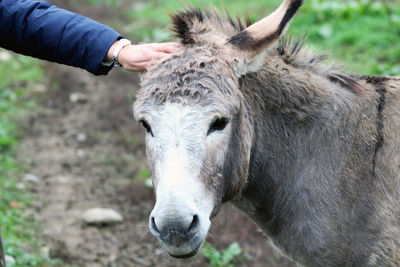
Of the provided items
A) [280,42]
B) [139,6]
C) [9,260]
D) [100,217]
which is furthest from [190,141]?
[139,6]

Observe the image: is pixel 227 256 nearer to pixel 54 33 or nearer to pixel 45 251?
pixel 45 251

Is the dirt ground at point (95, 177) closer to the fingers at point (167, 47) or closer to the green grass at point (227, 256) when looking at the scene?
the green grass at point (227, 256)

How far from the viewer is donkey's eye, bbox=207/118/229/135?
2.56 m

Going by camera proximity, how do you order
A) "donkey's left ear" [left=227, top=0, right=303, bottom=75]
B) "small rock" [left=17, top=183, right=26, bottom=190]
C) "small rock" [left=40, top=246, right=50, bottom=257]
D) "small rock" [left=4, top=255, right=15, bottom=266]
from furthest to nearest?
"small rock" [left=17, top=183, right=26, bottom=190]
"small rock" [left=40, top=246, right=50, bottom=257]
"small rock" [left=4, top=255, right=15, bottom=266]
"donkey's left ear" [left=227, top=0, right=303, bottom=75]

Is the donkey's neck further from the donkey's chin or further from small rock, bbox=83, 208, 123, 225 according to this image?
small rock, bbox=83, 208, 123, 225

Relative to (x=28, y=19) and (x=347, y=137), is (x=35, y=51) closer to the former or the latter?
(x=28, y=19)

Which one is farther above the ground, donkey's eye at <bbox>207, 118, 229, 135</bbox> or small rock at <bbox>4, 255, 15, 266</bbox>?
donkey's eye at <bbox>207, 118, 229, 135</bbox>

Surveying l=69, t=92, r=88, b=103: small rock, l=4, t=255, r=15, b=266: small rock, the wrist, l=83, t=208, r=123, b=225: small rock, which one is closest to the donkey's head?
the wrist

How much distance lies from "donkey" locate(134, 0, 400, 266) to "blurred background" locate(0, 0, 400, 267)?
1.32ft

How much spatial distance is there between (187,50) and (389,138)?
1.42 meters

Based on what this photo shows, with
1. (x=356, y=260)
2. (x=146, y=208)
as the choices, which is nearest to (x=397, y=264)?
(x=356, y=260)

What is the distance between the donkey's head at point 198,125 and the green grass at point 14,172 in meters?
2.37

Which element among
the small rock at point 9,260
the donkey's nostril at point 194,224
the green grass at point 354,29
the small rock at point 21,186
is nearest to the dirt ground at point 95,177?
the small rock at point 21,186

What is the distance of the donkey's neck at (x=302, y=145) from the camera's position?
3000mm
